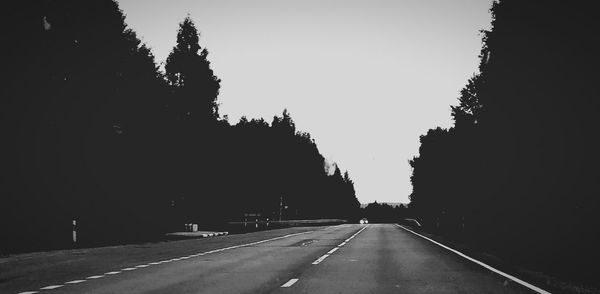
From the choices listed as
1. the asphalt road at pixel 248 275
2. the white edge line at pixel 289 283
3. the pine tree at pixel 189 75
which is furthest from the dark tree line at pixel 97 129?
the white edge line at pixel 289 283

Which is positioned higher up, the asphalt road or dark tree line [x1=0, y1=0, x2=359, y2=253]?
dark tree line [x1=0, y1=0, x2=359, y2=253]

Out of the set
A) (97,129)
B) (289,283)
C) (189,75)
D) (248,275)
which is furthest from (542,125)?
(189,75)

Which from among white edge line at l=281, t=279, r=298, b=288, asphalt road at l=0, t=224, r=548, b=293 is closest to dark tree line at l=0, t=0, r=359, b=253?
asphalt road at l=0, t=224, r=548, b=293

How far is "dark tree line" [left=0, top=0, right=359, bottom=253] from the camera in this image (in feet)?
101

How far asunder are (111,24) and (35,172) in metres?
12.8

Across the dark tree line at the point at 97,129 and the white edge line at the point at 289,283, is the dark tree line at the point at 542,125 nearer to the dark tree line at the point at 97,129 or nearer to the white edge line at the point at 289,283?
the white edge line at the point at 289,283

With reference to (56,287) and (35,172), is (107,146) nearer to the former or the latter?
(35,172)

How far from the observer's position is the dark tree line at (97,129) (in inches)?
1212

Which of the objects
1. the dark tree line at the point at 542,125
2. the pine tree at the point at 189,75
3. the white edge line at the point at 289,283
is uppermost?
the pine tree at the point at 189,75

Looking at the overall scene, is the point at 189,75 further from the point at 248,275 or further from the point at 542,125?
the point at 248,275

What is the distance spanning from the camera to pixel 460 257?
19.8m

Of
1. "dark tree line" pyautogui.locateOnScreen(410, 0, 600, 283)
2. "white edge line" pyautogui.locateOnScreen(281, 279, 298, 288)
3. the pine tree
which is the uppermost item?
the pine tree

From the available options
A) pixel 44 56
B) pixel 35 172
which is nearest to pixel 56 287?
pixel 35 172

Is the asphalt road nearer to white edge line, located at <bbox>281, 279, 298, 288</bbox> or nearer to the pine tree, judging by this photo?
white edge line, located at <bbox>281, 279, 298, 288</bbox>
